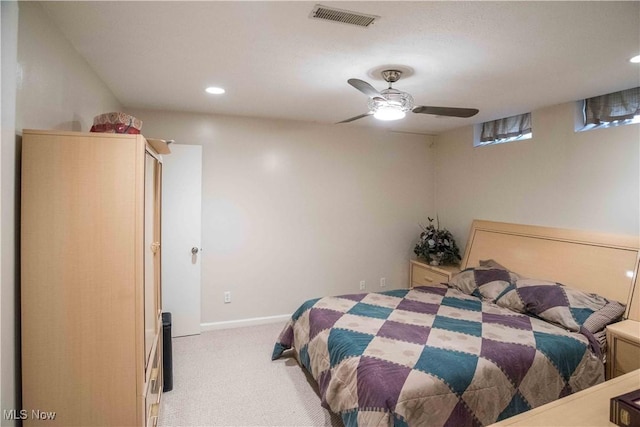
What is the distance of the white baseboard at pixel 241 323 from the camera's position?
12.6 feet

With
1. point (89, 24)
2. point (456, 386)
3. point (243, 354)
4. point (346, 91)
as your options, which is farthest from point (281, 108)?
point (456, 386)

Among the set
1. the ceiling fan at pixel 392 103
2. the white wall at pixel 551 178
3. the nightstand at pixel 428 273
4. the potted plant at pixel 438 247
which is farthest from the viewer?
the potted plant at pixel 438 247

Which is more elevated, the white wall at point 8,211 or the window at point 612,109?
the window at point 612,109

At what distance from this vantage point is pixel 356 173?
4.46 m

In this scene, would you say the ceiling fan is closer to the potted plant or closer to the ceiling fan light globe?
the ceiling fan light globe

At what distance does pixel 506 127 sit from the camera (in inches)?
153

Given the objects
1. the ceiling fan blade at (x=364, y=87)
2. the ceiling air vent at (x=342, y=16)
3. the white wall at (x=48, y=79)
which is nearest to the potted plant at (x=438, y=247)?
the ceiling fan blade at (x=364, y=87)

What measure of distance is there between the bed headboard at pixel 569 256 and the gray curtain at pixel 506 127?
1031 mm

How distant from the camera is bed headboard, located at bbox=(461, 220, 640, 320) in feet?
8.89

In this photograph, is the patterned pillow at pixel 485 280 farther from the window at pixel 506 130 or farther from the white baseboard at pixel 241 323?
the white baseboard at pixel 241 323

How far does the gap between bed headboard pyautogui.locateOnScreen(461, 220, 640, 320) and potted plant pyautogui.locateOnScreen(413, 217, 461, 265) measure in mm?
309

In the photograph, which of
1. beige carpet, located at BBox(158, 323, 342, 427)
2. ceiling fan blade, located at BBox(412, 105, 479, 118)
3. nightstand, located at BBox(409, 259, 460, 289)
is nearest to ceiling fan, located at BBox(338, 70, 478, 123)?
ceiling fan blade, located at BBox(412, 105, 479, 118)

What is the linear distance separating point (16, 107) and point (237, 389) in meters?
2.31

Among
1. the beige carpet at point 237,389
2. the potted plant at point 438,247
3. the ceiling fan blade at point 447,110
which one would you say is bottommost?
the beige carpet at point 237,389
